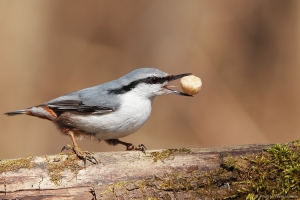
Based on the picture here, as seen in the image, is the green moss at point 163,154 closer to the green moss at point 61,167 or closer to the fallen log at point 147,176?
the fallen log at point 147,176

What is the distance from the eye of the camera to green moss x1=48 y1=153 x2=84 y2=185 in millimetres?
2994

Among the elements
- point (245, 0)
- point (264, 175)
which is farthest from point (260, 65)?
point (264, 175)

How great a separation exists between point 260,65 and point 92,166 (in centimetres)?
439

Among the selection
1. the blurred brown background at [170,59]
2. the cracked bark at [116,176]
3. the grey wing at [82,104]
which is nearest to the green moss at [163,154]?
the cracked bark at [116,176]

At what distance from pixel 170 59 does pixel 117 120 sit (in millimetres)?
3440

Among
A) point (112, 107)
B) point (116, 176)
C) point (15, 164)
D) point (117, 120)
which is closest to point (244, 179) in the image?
point (116, 176)

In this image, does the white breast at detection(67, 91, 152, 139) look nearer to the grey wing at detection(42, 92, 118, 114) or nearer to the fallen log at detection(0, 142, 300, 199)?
the grey wing at detection(42, 92, 118, 114)

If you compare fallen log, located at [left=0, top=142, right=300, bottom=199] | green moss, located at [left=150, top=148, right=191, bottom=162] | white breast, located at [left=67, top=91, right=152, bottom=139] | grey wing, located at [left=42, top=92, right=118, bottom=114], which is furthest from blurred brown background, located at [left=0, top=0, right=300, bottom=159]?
fallen log, located at [left=0, top=142, right=300, bottom=199]

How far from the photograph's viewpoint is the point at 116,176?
3.04 metres

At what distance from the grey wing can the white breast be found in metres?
0.05

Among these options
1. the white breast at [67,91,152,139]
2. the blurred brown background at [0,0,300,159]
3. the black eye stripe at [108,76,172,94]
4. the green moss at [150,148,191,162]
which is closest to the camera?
the green moss at [150,148,191,162]

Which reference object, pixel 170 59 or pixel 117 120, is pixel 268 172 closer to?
pixel 117 120

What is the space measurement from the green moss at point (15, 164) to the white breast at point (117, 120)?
2.54 ft

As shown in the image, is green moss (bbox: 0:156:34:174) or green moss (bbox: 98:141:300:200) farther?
green moss (bbox: 0:156:34:174)
